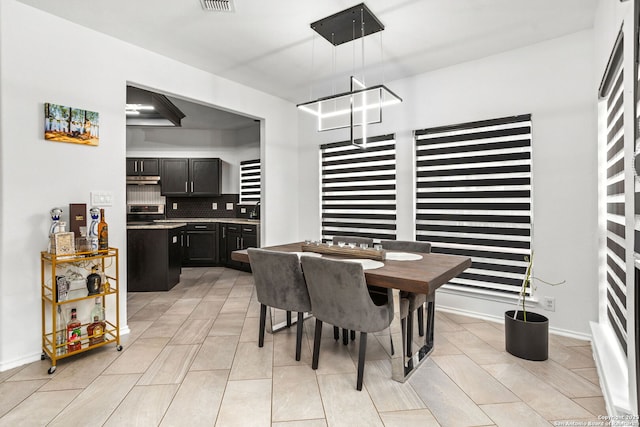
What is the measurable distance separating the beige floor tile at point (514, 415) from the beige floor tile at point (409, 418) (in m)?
0.35

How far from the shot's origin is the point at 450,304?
3746 millimetres

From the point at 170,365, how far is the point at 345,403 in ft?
4.47

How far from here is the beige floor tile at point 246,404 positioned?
1.85m

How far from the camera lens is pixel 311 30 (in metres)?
3.00

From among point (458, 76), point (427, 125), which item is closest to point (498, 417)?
point (427, 125)

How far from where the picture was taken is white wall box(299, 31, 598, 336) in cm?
293

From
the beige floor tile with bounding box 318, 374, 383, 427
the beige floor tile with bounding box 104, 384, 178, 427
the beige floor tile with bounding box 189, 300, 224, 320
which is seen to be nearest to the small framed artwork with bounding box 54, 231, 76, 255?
the beige floor tile with bounding box 104, 384, 178, 427

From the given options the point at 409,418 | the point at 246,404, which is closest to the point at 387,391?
the point at 409,418

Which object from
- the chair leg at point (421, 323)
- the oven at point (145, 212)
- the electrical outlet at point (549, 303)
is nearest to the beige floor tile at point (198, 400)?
the chair leg at point (421, 323)

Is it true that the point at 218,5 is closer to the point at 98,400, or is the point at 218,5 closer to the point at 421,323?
the point at 98,400

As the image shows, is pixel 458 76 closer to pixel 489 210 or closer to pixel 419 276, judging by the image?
pixel 489 210

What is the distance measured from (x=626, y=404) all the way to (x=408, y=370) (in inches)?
44.9

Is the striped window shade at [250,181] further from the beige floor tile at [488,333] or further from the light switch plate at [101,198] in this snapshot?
the beige floor tile at [488,333]

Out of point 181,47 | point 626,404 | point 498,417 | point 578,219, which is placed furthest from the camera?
point 181,47
